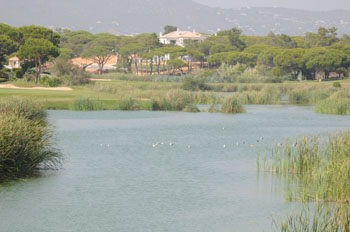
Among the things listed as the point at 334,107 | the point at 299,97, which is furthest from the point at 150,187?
the point at 299,97

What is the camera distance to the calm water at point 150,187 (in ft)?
52.4

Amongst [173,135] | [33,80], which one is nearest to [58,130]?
[173,135]

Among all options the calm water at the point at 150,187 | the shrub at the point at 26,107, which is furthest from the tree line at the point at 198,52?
the calm water at the point at 150,187

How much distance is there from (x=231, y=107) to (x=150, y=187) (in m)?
26.8

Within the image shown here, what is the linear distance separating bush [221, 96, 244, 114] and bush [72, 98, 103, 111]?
970 centimetres

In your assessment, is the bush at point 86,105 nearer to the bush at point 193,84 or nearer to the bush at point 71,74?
the bush at point 193,84

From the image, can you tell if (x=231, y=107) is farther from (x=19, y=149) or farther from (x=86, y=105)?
(x=19, y=149)

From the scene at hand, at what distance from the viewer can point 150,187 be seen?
2000cm

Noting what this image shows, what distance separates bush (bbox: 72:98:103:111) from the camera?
4656 centimetres

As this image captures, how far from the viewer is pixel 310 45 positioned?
133m

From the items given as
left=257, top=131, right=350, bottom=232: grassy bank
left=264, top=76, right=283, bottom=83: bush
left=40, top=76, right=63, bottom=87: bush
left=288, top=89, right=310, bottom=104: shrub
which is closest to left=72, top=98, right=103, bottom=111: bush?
left=40, top=76, right=63, bottom=87: bush

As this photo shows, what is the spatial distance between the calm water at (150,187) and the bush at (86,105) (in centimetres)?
1001

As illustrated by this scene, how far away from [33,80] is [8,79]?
420 centimetres

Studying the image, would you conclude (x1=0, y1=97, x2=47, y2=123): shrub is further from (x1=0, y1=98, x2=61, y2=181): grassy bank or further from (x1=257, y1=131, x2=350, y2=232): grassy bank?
(x1=257, y1=131, x2=350, y2=232): grassy bank
